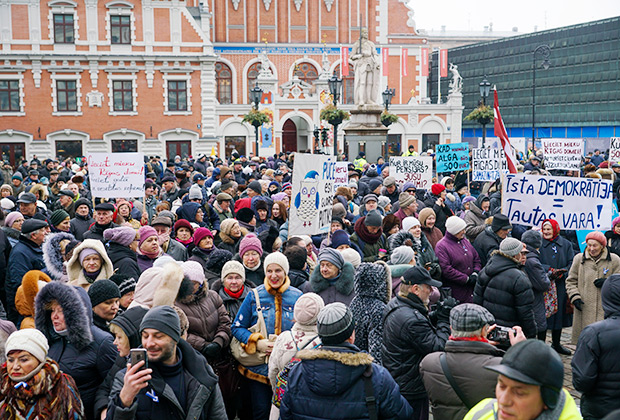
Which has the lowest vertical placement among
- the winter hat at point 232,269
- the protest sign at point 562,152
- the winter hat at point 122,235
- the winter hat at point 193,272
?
the winter hat at point 232,269

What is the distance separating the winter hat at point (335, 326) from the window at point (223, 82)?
4826cm

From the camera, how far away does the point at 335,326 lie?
389cm

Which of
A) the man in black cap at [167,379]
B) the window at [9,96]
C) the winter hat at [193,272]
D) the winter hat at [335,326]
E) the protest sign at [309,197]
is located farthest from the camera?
the window at [9,96]

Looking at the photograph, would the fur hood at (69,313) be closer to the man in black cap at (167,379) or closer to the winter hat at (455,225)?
the man in black cap at (167,379)

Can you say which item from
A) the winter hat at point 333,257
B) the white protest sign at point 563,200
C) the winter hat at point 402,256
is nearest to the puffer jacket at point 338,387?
the winter hat at point 333,257

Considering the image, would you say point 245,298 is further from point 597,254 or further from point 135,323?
point 597,254

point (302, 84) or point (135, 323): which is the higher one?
point (302, 84)

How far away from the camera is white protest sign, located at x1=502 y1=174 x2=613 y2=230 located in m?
8.02

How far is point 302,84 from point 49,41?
52.0 ft

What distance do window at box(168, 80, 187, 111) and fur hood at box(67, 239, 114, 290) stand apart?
35.4m

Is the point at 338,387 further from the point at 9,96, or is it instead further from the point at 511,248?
the point at 9,96

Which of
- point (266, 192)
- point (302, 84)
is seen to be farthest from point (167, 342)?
point (302, 84)

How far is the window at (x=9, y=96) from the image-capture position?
126 feet

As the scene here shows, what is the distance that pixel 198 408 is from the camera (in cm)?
368
